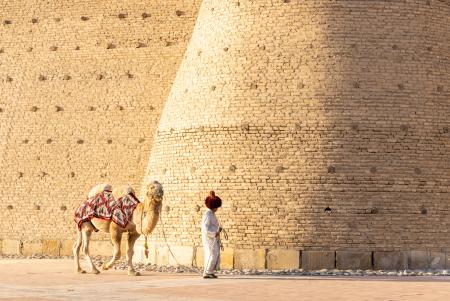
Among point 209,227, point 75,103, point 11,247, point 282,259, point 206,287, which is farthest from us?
point 75,103

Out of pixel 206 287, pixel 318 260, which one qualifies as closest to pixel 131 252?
pixel 206 287

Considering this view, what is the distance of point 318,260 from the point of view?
53.9 feet

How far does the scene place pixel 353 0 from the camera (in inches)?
698

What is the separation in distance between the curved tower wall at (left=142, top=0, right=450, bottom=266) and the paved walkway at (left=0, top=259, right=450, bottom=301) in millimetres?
1951

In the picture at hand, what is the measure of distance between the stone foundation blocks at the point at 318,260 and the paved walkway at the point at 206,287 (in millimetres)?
Result: 1615

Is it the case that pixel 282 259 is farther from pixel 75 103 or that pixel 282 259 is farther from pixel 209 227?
pixel 75 103

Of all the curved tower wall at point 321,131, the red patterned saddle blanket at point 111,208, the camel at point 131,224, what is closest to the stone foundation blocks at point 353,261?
the curved tower wall at point 321,131

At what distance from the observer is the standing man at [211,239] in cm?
1481

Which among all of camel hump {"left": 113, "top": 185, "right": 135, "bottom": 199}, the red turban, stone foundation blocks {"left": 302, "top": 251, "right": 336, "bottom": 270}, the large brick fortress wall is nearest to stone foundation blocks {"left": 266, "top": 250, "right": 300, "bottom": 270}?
the large brick fortress wall

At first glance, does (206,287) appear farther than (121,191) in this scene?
No

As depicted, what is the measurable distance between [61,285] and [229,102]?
6072mm

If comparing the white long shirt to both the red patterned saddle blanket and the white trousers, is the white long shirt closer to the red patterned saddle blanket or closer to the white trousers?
the white trousers

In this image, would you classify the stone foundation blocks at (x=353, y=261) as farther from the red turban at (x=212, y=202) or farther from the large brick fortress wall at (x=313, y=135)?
the red turban at (x=212, y=202)

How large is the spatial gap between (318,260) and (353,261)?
0.65 metres
